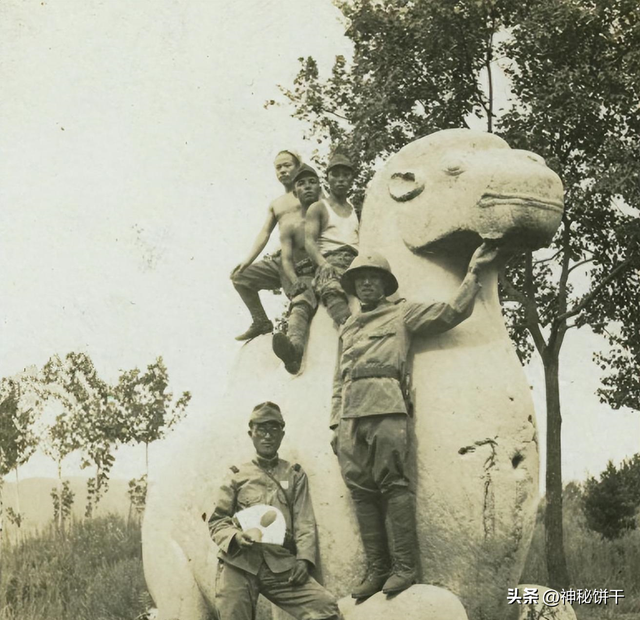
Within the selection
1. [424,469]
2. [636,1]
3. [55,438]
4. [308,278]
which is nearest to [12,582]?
[55,438]

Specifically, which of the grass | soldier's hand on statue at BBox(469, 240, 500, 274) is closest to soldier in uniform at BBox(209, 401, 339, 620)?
soldier's hand on statue at BBox(469, 240, 500, 274)

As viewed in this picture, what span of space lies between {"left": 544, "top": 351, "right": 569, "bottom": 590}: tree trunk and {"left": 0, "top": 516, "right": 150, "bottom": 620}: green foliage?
473 cm

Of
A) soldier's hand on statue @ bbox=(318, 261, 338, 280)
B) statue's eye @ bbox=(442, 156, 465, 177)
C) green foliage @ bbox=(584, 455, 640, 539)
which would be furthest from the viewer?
green foliage @ bbox=(584, 455, 640, 539)

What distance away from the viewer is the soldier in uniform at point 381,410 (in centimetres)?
531

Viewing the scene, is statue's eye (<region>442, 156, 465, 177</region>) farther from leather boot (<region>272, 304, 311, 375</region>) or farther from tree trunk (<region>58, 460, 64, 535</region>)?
tree trunk (<region>58, 460, 64, 535</region>)

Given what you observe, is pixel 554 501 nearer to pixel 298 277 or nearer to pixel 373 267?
pixel 298 277

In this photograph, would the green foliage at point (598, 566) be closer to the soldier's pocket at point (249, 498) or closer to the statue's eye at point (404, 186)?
the statue's eye at point (404, 186)

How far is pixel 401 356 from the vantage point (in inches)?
217

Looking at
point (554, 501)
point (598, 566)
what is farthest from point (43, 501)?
point (598, 566)

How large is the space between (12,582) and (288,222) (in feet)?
21.7

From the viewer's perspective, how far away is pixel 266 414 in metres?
5.58

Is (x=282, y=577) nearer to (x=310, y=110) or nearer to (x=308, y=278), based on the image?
(x=308, y=278)

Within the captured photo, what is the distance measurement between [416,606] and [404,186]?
2.27 metres

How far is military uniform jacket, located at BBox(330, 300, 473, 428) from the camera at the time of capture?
5.39m
